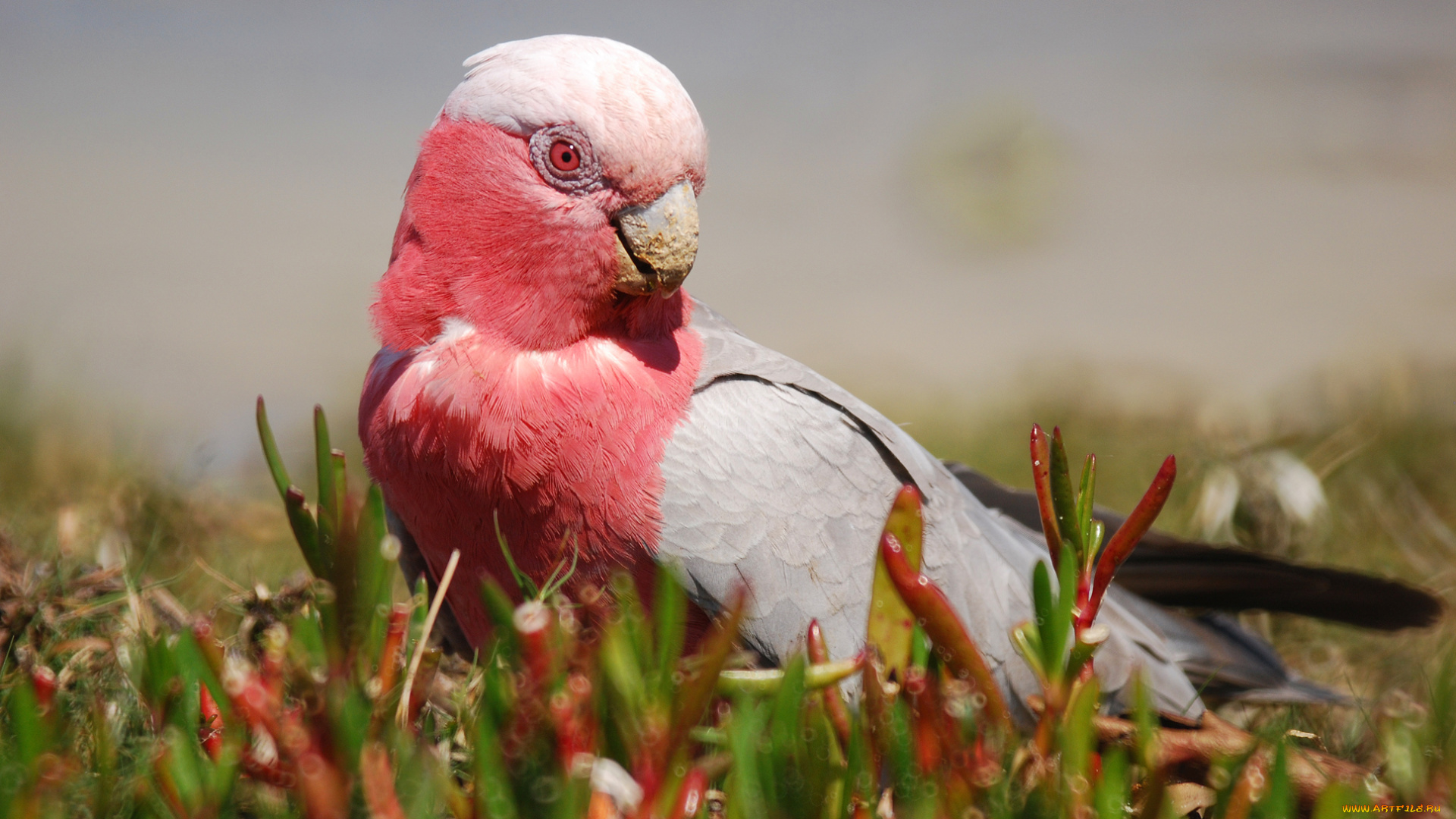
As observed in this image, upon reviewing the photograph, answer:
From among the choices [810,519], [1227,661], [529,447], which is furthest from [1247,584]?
[529,447]

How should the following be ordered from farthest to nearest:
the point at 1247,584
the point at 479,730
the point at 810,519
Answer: the point at 1247,584 → the point at 810,519 → the point at 479,730

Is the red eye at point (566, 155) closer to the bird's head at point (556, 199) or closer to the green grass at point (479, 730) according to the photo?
the bird's head at point (556, 199)

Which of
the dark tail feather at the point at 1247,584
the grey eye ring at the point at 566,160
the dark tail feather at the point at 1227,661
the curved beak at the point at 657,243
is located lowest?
the dark tail feather at the point at 1227,661

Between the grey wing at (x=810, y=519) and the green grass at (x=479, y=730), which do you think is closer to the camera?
the green grass at (x=479, y=730)

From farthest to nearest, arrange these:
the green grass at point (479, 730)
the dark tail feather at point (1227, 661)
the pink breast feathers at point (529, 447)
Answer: the dark tail feather at point (1227, 661) < the pink breast feathers at point (529, 447) < the green grass at point (479, 730)

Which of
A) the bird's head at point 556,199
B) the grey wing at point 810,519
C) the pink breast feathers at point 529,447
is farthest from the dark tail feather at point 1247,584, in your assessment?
the bird's head at point 556,199

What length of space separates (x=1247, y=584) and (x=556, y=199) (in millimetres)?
1990

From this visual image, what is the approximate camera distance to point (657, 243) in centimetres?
201

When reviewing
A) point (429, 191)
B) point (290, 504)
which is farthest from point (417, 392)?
point (290, 504)

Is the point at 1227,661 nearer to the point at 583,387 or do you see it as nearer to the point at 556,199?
the point at 583,387

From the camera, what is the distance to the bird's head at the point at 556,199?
199 cm

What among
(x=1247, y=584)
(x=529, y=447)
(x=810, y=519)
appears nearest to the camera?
(x=529, y=447)

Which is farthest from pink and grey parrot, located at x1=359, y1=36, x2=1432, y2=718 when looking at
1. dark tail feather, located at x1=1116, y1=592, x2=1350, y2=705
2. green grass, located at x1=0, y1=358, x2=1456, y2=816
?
dark tail feather, located at x1=1116, y1=592, x2=1350, y2=705

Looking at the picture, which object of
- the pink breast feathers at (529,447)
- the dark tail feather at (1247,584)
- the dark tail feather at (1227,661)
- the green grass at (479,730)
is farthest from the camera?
the dark tail feather at (1227,661)
